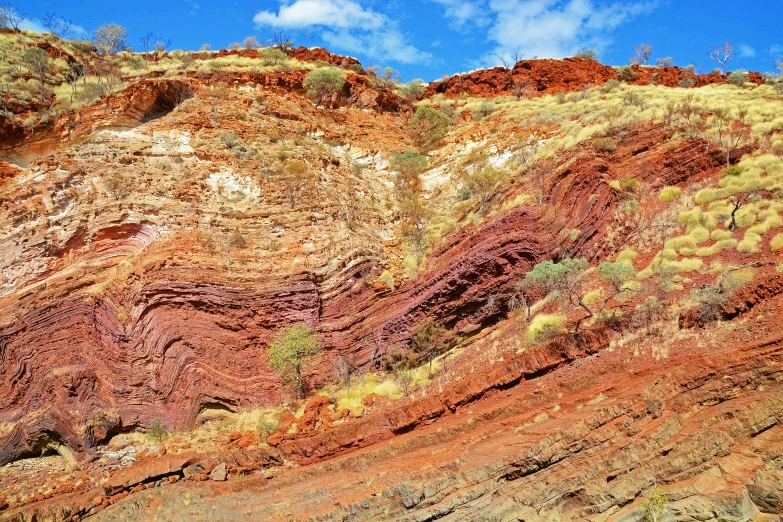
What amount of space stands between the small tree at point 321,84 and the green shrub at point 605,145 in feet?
60.4

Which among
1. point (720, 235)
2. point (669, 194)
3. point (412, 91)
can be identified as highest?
point (412, 91)

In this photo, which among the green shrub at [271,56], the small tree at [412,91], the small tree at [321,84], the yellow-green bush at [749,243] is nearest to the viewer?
the yellow-green bush at [749,243]

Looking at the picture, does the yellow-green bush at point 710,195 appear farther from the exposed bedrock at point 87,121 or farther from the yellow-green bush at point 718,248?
the exposed bedrock at point 87,121

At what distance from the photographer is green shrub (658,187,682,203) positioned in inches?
685

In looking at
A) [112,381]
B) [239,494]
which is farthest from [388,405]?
[112,381]

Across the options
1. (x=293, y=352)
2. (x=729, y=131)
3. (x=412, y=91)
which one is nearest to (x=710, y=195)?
(x=729, y=131)

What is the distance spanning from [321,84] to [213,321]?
20.2 m

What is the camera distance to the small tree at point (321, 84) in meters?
33.0

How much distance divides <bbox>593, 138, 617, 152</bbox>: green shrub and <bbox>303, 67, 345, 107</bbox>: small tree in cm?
1840

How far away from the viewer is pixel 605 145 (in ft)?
65.6

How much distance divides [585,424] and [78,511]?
1133cm

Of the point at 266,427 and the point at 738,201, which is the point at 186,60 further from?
the point at 738,201

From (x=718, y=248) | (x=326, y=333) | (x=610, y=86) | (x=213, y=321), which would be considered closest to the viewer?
(x=718, y=248)

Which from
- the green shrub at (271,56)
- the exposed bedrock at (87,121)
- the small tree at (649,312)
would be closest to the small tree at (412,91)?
the green shrub at (271,56)
